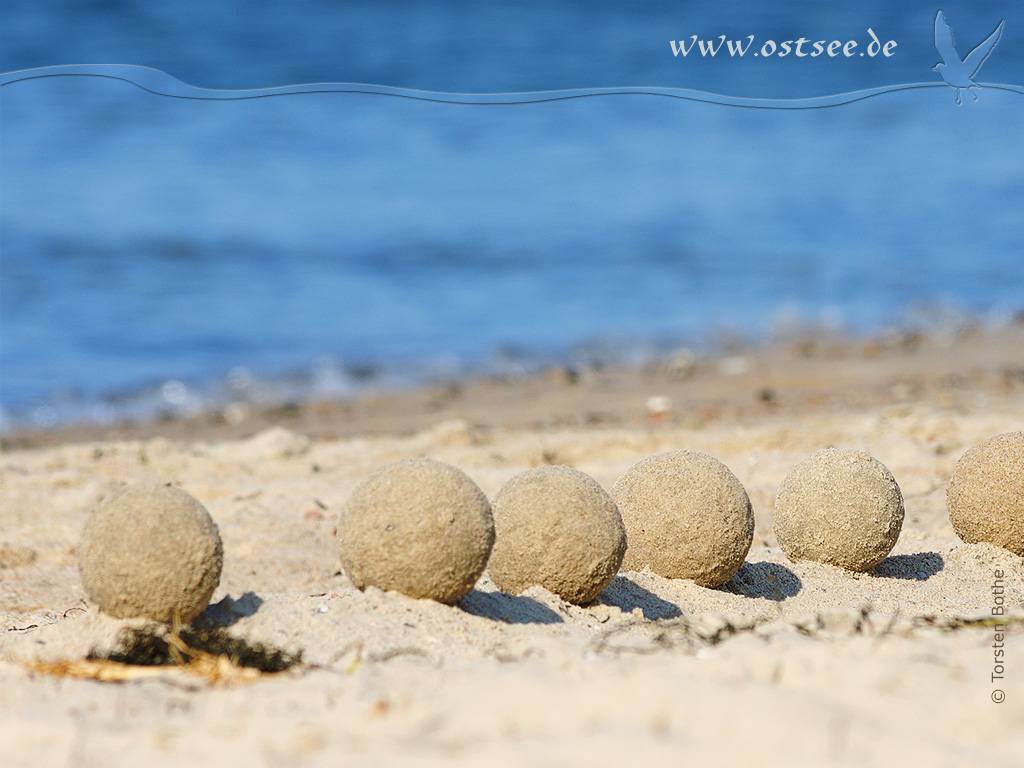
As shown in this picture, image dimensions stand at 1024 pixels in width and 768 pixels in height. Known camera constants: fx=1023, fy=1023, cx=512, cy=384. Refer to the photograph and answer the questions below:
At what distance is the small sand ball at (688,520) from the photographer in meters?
6.12

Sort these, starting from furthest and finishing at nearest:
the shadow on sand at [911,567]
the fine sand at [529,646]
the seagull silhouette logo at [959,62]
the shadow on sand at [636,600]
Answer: the seagull silhouette logo at [959,62]
the shadow on sand at [911,567]
the shadow on sand at [636,600]
the fine sand at [529,646]

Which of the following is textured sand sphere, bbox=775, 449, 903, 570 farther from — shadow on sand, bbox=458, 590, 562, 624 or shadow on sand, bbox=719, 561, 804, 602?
shadow on sand, bbox=458, 590, 562, 624

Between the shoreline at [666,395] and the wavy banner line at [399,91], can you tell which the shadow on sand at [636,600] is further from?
the shoreline at [666,395]

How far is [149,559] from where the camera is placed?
472cm

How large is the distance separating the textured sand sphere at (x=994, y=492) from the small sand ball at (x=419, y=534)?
12.4 feet

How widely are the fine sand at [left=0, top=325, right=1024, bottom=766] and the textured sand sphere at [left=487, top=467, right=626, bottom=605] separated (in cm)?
14

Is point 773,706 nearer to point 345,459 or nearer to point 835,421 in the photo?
point 345,459

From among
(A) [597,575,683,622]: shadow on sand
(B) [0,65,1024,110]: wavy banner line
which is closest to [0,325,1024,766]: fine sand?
(A) [597,575,683,622]: shadow on sand

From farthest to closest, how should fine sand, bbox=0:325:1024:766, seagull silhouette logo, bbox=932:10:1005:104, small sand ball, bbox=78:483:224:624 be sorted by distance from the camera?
seagull silhouette logo, bbox=932:10:1005:104
small sand ball, bbox=78:483:224:624
fine sand, bbox=0:325:1024:766

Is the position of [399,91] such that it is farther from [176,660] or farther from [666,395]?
[666,395]

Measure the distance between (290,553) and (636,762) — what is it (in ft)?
17.8

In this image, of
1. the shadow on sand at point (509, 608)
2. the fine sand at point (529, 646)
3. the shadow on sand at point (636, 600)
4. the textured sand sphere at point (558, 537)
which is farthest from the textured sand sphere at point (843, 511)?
the shadow on sand at point (509, 608)

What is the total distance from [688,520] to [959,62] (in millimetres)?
4374

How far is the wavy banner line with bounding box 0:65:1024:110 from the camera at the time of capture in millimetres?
7559
